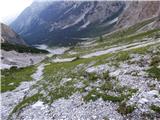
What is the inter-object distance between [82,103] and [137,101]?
5.75 metres

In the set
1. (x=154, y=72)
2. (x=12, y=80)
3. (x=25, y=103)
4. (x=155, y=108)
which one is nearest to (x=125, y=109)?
(x=155, y=108)

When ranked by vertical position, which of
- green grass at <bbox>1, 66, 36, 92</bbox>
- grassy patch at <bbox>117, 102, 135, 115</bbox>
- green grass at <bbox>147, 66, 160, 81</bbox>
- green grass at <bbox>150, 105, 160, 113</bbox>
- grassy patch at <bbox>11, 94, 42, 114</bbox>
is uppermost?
grassy patch at <bbox>117, 102, 135, 115</bbox>

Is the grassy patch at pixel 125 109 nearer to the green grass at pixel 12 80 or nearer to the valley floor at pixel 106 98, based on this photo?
the valley floor at pixel 106 98

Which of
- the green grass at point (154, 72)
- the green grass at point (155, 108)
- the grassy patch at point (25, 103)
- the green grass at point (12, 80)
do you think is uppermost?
the green grass at point (155, 108)

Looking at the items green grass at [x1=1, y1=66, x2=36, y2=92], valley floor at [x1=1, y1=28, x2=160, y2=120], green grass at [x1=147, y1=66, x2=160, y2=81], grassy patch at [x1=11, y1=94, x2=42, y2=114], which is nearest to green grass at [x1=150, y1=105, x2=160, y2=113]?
valley floor at [x1=1, y1=28, x2=160, y2=120]

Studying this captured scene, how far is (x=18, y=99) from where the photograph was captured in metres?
37.9

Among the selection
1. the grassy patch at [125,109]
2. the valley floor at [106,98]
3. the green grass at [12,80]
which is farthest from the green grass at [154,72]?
→ the green grass at [12,80]

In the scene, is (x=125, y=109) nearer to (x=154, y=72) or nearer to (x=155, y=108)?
(x=155, y=108)

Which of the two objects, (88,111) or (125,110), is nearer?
(125,110)

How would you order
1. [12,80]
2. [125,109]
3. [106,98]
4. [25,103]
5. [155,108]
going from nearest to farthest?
1. [155,108]
2. [125,109]
3. [106,98]
4. [25,103]
5. [12,80]

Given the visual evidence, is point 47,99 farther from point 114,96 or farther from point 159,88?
point 159,88

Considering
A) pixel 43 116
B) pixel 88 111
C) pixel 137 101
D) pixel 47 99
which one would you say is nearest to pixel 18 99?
pixel 47 99

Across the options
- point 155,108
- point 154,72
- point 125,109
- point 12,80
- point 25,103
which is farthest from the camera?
point 12,80

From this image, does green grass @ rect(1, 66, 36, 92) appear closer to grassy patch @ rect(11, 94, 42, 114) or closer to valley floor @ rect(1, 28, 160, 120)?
valley floor @ rect(1, 28, 160, 120)
